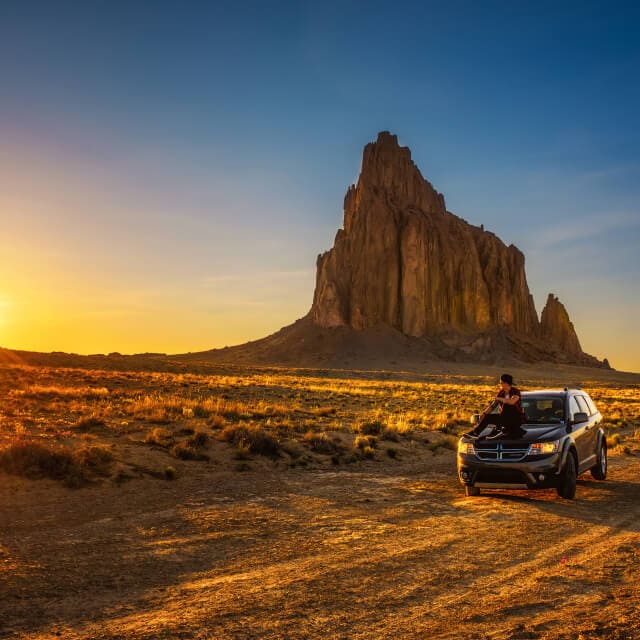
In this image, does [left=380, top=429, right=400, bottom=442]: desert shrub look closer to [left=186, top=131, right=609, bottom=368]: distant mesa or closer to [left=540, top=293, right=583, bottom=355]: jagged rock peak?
[left=186, top=131, right=609, bottom=368]: distant mesa

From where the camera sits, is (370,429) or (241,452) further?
(370,429)

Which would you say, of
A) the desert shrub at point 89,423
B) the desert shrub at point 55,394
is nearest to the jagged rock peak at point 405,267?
the desert shrub at point 55,394

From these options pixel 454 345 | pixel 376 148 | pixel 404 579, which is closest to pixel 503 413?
pixel 404 579

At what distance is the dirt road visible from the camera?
5199mm

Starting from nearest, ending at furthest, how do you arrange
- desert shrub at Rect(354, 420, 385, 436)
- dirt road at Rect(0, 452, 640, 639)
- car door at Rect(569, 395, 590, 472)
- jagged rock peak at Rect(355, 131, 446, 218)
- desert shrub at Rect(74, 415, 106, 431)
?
dirt road at Rect(0, 452, 640, 639) < car door at Rect(569, 395, 590, 472) < desert shrub at Rect(74, 415, 106, 431) < desert shrub at Rect(354, 420, 385, 436) < jagged rock peak at Rect(355, 131, 446, 218)

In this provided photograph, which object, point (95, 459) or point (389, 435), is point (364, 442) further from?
point (95, 459)

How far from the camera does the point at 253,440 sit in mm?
15875

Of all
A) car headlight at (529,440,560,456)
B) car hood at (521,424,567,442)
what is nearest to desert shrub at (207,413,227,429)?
car hood at (521,424,567,442)

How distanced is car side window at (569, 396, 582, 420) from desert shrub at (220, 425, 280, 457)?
7181 mm

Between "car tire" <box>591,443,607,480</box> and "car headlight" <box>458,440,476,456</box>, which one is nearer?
"car headlight" <box>458,440,476,456</box>

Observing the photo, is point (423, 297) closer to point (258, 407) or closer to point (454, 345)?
point (454, 345)

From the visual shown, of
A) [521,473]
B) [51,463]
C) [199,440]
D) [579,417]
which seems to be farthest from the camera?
[199,440]

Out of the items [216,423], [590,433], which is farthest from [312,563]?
[216,423]

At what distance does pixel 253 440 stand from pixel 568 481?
792 centimetres
